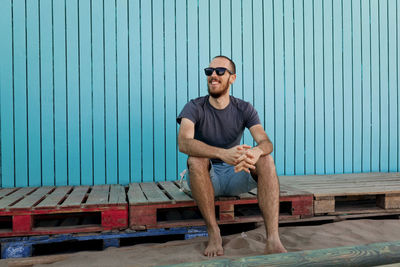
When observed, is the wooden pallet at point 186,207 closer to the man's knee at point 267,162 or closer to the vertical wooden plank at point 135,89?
the man's knee at point 267,162

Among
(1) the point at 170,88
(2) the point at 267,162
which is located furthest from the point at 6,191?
(2) the point at 267,162

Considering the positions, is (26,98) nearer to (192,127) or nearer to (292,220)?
(192,127)

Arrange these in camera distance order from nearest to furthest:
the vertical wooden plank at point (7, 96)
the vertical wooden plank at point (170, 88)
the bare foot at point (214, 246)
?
the bare foot at point (214, 246) < the vertical wooden plank at point (7, 96) < the vertical wooden plank at point (170, 88)

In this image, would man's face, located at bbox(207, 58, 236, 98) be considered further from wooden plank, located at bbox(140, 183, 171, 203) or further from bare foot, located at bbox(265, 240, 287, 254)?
bare foot, located at bbox(265, 240, 287, 254)

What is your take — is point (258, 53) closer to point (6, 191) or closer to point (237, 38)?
point (237, 38)

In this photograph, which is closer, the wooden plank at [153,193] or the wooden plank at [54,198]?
the wooden plank at [54,198]

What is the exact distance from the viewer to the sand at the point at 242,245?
8.15ft

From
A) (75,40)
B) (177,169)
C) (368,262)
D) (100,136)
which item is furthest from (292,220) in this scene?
(75,40)

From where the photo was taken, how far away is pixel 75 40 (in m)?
4.25

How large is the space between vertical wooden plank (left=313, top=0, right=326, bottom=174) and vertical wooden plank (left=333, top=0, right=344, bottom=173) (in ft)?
0.63

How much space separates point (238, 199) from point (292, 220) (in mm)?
565

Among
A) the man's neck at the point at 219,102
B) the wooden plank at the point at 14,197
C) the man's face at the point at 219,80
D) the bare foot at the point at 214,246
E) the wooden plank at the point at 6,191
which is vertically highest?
the man's face at the point at 219,80

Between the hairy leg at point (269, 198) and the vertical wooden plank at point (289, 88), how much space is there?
228 centimetres

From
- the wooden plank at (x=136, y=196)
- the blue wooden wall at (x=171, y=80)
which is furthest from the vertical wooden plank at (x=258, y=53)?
the wooden plank at (x=136, y=196)
